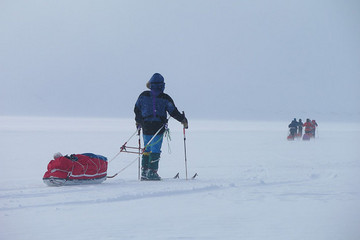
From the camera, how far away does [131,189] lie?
650cm

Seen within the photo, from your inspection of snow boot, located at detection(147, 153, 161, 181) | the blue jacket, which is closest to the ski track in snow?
snow boot, located at detection(147, 153, 161, 181)

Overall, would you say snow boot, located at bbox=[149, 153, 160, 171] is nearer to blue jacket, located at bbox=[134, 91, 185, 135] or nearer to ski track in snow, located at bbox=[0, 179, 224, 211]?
blue jacket, located at bbox=[134, 91, 185, 135]

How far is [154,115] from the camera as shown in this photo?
7734mm

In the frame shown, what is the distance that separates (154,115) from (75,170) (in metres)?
1.54

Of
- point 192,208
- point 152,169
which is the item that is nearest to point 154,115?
point 152,169

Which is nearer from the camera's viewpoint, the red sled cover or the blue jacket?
the red sled cover

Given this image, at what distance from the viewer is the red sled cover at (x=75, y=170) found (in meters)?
6.75

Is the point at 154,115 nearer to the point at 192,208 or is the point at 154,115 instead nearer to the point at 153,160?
the point at 153,160

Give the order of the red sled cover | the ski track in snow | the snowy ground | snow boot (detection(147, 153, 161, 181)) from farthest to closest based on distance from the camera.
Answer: snow boot (detection(147, 153, 161, 181))
the red sled cover
the ski track in snow
the snowy ground

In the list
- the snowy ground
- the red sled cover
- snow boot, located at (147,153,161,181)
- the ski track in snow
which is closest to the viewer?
the snowy ground

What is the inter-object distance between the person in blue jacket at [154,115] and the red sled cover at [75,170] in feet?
2.47

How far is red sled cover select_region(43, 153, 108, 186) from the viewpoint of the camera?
6746 millimetres

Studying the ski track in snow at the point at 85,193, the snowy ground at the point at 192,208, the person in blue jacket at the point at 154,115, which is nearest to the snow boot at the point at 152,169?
the person in blue jacket at the point at 154,115

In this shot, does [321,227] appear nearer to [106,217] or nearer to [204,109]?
[106,217]
